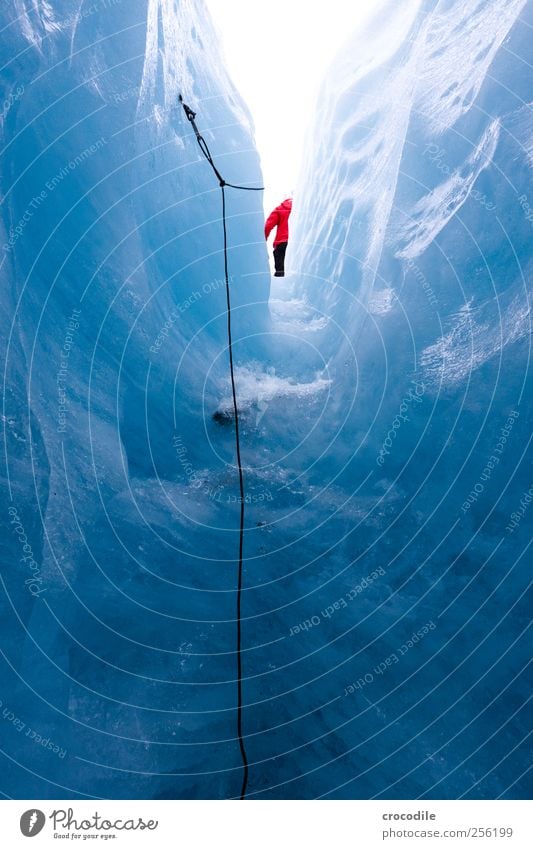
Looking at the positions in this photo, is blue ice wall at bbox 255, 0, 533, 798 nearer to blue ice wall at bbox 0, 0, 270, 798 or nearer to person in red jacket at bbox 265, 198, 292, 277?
blue ice wall at bbox 0, 0, 270, 798

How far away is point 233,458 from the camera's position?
8.20 metres

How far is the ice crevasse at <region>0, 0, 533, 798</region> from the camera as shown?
449 cm

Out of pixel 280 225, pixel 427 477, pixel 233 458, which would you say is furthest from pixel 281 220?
pixel 427 477

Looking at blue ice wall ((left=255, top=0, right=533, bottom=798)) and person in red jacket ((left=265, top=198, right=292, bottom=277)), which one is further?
person in red jacket ((left=265, top=198, right=292, bottom=277))

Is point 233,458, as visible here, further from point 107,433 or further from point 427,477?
point 427,477

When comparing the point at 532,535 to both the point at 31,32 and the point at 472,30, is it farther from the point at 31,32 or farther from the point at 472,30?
the point at 472,30

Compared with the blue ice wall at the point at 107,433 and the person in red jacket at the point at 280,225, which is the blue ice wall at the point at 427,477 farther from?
the person in red jacket at the point at 280,225

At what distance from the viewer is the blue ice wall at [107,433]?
4.38 metres

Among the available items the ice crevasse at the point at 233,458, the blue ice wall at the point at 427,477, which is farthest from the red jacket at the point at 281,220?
the blue ice wall at the point at 427,477

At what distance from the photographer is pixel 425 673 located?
4988 mm

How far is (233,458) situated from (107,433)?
2.46 m

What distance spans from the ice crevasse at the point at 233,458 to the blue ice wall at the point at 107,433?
3 centimetres

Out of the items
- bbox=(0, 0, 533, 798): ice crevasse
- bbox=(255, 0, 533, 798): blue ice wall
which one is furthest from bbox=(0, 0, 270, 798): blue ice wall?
bbox=(255, 0, 533, 798): blue ice wall

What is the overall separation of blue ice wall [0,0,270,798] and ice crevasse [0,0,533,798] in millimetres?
33
